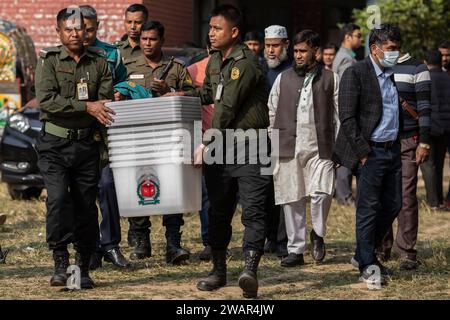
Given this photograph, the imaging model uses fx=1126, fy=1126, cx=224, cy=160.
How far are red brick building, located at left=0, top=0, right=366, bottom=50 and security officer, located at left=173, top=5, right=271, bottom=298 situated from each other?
→ 10440mm

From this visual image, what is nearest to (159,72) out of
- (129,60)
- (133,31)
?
(129,60)

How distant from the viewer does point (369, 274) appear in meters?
8.52

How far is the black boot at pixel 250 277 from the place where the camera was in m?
7.84

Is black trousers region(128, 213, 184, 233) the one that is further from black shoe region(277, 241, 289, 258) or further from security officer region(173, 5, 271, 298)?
security officer region(173, 5, 271, 298)

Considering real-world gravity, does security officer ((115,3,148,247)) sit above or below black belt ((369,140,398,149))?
above

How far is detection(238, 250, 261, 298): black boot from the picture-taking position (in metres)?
7.84

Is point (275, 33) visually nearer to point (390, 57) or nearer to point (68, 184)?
point (390, 57)

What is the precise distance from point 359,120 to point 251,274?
61.1 inches

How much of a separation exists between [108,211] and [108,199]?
10 cm

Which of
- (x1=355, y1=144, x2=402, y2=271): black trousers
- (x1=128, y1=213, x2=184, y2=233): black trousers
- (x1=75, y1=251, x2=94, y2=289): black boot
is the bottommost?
(x1=75, y1=251, x2=94, y2=289): black boot

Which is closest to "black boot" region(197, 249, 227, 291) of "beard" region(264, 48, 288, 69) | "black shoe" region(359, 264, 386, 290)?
"black shoe" region(359, 264, 386, 290)

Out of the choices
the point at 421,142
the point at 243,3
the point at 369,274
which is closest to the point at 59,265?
the point at 369,274

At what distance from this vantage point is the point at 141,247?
992 centimetres
